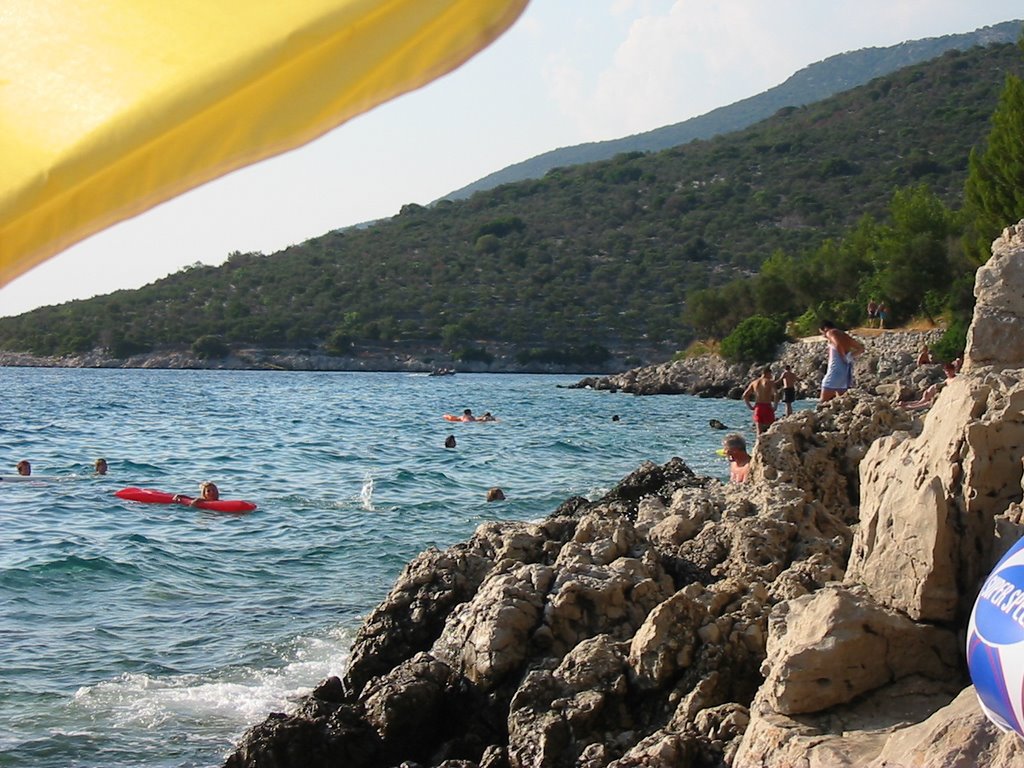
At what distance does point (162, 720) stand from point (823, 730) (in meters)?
5.64

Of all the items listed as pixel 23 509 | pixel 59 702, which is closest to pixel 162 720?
pixel 59 702

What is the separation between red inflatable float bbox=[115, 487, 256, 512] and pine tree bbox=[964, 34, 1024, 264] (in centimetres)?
2752

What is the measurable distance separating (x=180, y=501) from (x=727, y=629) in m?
15.1

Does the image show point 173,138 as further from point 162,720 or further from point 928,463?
point 162,720

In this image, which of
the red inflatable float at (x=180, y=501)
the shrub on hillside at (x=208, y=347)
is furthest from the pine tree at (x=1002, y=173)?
the shrub on hillside at (x=208, y=347)

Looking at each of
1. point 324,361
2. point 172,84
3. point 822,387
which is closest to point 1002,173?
point 822,387

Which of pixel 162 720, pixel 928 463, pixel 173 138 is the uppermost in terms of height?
pixel 173 138

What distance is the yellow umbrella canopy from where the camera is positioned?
2.64 feet

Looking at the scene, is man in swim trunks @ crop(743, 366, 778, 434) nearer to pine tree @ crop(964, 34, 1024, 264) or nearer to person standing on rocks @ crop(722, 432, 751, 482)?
person standing on rocks @ crop(722, 432, 751, 482)

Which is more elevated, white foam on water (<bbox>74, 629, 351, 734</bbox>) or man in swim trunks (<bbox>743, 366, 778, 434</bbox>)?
man in swim trunks (<bbox>743, 366, 778, 434</bbox>)

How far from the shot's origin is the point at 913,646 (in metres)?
4.95

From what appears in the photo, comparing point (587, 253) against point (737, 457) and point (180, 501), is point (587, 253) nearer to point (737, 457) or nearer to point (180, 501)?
point (180, 501)

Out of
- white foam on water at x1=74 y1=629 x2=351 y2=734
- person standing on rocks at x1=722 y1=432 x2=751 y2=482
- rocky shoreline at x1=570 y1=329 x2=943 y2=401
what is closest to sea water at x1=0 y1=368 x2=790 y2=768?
white foam on water at x1=74 y1=629 x2=351 y2=734

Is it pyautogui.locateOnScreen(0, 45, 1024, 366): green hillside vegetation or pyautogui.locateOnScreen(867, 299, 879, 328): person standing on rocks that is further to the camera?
pyautogui.locateOnScreen(0, 45, 1024, 366): green hillside vegetation
